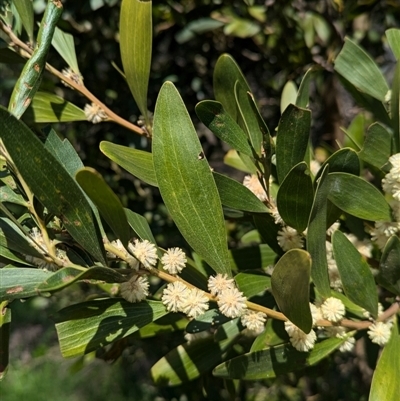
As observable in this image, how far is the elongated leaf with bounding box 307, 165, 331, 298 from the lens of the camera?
1.99ft

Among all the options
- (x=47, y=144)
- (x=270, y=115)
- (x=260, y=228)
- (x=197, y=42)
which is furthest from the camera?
(x=270, y=115)

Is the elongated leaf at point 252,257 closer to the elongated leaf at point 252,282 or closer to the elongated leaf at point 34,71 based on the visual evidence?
the elongated leaf at point 252,282

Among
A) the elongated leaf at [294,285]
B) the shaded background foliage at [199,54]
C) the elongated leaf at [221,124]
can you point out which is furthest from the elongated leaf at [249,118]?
the shaded background foliage at [199,54]

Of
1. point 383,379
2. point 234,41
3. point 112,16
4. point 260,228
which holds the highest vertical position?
point 112,16

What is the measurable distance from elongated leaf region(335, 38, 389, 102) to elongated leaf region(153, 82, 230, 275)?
389 mm

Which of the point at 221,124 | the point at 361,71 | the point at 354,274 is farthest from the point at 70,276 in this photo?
the point at 361,71

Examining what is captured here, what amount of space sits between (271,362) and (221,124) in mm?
347

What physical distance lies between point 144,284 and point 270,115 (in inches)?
46.2

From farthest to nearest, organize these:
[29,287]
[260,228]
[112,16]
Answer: [112,16]
[260,228]
[29,287]

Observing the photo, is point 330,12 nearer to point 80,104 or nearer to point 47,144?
point 80,104

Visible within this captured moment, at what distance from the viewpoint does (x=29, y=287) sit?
0.55 m

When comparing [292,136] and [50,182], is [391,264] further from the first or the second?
[50,182]

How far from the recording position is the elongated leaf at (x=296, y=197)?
Result: 0.63 meters

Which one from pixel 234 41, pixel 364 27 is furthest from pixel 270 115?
pixel 364 27
